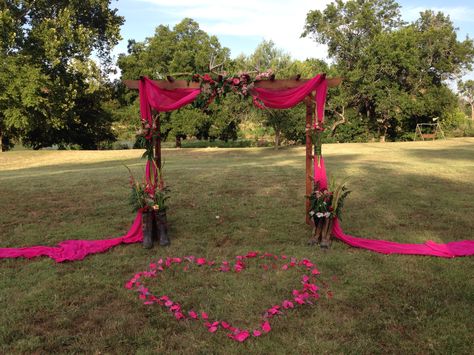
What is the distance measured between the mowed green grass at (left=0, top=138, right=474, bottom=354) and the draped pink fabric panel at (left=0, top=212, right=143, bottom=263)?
19 centimetres

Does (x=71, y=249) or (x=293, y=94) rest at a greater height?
(x=293, y=94)

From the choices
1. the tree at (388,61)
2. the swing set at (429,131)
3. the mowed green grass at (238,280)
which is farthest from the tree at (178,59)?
the mowed green grass at (238,280)

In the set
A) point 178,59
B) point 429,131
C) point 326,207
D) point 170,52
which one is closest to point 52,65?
point 178,59

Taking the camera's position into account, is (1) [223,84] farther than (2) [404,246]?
Yes

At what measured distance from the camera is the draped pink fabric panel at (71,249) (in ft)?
18.5

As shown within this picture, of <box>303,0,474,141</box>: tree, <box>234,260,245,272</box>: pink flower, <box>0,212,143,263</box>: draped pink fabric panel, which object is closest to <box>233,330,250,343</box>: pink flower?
<box>234,260,245,272</box>: pink flower

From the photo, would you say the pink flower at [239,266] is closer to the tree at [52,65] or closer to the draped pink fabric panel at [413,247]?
the draped pink fabric panel at [413,247]

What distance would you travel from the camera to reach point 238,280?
489 cm

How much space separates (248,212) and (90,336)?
470 centimetres

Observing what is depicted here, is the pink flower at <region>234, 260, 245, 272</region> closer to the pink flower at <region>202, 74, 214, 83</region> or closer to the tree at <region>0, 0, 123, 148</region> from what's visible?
the pink flower at <region>202, 74, 214, 83</region>

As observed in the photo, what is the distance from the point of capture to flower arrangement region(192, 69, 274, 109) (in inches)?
238

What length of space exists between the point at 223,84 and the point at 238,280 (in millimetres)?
3145

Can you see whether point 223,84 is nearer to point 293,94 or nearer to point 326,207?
point 293,94

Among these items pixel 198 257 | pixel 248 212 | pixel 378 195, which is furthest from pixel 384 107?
pixel 198 257
